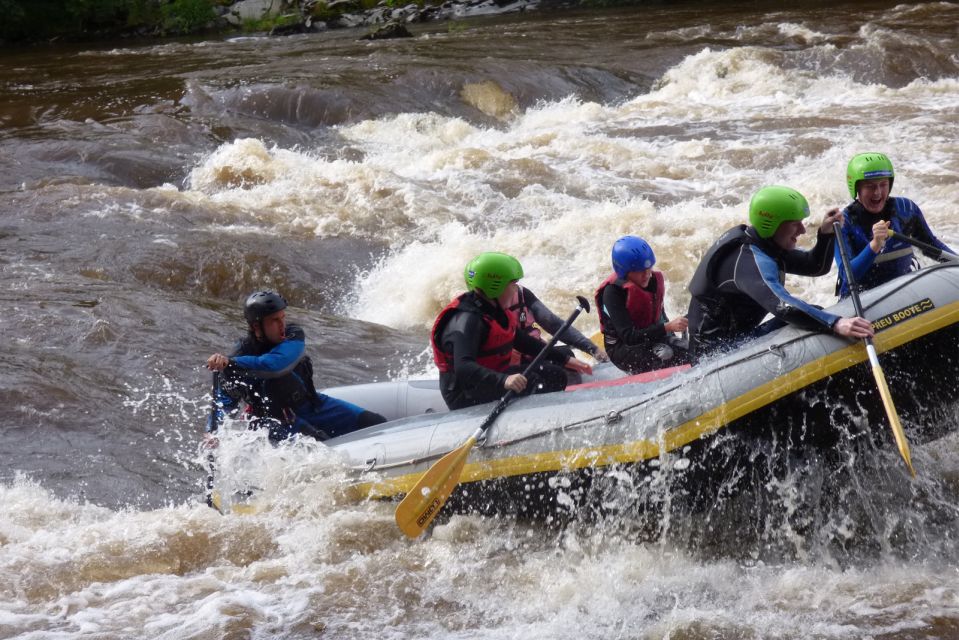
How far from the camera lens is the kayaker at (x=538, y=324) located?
19.6 feet

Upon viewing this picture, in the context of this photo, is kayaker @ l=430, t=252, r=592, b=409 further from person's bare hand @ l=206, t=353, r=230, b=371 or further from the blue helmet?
person's bare hand @ l=206, t=353, r=230, b=371

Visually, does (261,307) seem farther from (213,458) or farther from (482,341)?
(482,341)

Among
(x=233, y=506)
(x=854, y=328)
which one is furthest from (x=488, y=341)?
(x=854, y=328)

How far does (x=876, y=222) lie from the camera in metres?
5.55

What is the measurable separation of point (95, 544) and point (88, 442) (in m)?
1.41

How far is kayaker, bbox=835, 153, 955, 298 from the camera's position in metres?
5.47

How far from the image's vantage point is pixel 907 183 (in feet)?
35.0

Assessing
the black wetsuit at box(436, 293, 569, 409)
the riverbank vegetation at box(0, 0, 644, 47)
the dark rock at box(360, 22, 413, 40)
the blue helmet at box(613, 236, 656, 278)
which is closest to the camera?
the black wetsuit at box(436, 293, 569, 409)

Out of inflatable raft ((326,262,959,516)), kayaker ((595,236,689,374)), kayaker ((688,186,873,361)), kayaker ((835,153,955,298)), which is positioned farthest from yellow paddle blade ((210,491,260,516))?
kayaker ((835,153,955,298))

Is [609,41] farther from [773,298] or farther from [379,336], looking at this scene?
[773,298]

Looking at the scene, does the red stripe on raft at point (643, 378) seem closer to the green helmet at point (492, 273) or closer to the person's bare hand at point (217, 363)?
the green helmet at point (492, 273)

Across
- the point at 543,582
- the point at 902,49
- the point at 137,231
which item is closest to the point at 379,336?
the point at 137,231

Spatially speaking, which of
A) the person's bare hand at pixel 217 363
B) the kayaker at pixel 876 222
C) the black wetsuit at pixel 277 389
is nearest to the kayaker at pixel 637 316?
the kayaker at pixel 876 222

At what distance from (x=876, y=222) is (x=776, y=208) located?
758 millimetres
